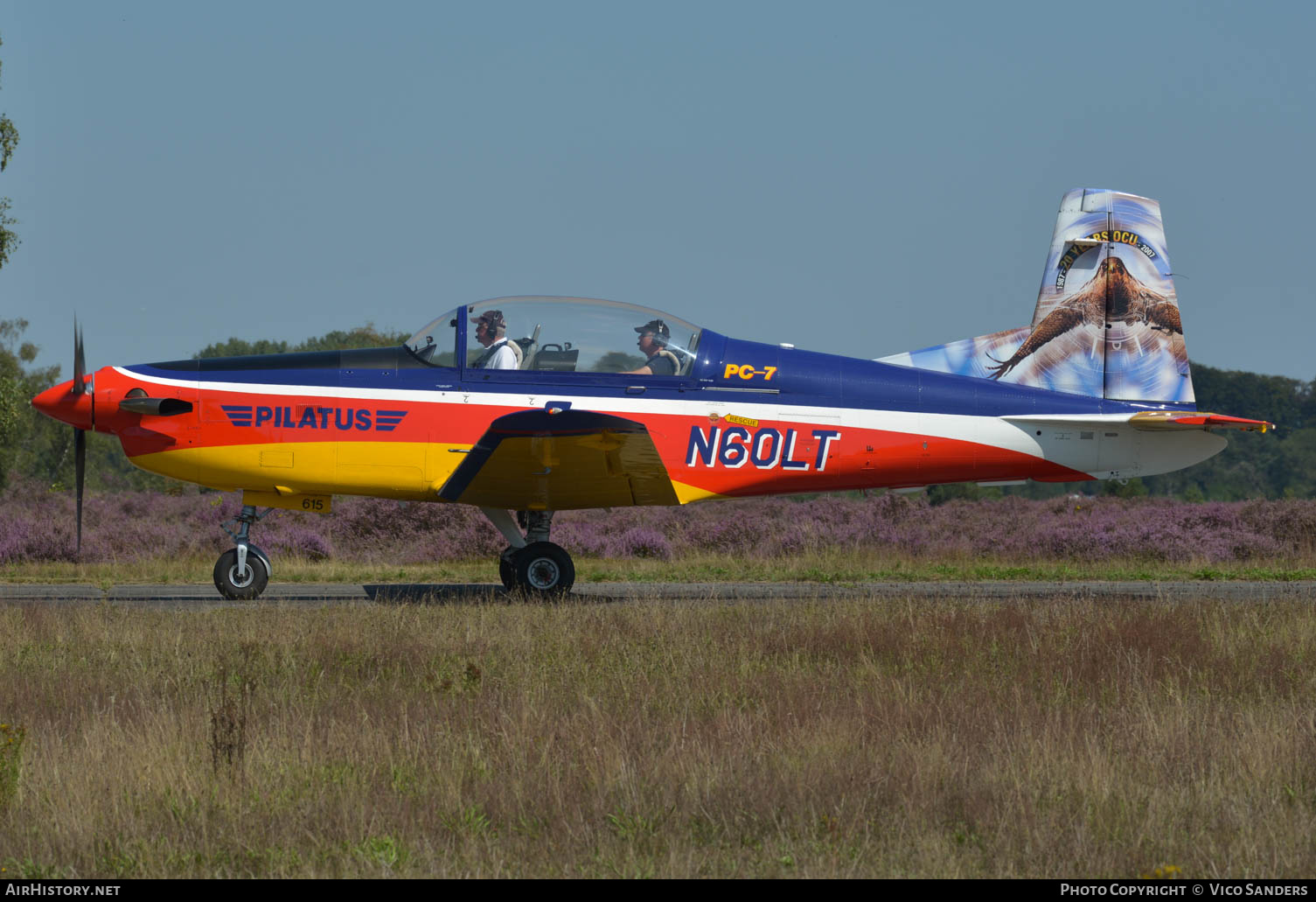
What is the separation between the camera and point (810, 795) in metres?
4.34

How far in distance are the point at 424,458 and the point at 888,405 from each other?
4.41 meters

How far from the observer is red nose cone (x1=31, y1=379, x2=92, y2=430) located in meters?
10.2

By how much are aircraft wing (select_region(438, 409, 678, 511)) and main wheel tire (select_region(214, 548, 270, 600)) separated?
1.88 m

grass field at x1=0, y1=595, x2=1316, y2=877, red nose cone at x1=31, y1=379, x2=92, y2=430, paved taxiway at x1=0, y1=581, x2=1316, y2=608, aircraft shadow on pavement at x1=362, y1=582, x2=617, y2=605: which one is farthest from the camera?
paved taxiway at x1=0, y1=581, x2=1316, y2=608

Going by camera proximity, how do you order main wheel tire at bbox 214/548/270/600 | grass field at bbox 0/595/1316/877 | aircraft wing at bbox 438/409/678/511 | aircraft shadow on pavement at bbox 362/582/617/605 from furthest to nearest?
1. main wheel tire at bbox 214/548/270/600
2. aircraft shadow on pavement at bbox 362/582/617/605
3. aircraft wing at bbox 438/409/678/511
4. grass field at bbox 0/595/1316/877

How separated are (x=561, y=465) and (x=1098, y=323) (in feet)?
19.5

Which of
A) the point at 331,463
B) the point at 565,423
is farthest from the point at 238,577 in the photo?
the point at 565,423

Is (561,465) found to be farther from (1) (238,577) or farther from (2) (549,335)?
(1) (238,577)

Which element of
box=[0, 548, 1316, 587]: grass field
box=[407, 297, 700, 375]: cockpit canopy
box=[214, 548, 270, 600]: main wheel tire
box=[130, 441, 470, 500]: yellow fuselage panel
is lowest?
box=[0, 548, 1316, 587]: grass field

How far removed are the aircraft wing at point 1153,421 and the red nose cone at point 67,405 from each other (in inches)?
337

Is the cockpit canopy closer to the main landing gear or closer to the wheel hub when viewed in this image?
the main landing gear

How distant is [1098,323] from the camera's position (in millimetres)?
11977

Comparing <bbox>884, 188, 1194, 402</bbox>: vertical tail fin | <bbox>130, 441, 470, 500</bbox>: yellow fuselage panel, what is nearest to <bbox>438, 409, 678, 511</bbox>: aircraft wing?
<bbox>130, 441, 470, 500</bbox>: yellow fuselage panel

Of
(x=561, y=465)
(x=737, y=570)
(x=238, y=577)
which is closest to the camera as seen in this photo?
(x=561, y=465)
